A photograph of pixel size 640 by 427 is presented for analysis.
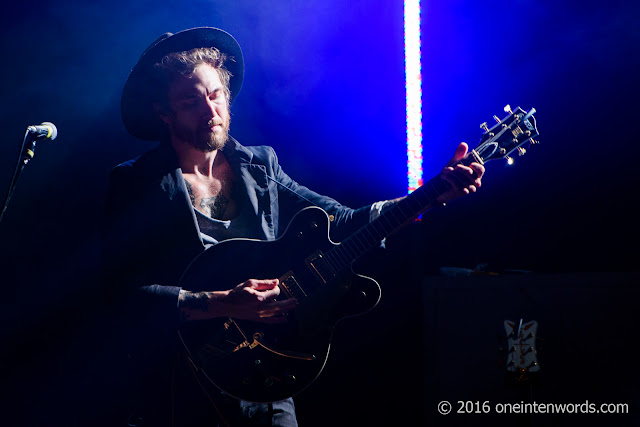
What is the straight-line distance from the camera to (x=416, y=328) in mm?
2516

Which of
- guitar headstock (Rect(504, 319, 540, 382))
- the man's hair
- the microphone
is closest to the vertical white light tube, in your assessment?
guitar headstock (Rect(504, 319, 540, 382))

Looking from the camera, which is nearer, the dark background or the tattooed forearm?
the tattooed forearm

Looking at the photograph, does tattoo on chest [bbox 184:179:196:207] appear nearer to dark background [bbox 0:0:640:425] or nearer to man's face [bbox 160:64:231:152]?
man's face [bbox 160:64:231:152]

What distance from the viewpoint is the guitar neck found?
1.72 metres

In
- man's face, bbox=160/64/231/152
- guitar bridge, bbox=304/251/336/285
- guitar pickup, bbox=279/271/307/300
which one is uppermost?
man's face, bbox=160/64/231/152

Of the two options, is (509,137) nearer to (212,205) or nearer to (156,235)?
(212,205)

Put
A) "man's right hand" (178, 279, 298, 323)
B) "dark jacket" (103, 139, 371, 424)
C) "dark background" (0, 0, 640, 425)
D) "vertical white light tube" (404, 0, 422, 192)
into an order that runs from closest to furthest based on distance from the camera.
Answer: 1. "man's right hand" (178, 279, 298, 323)
2. "dark jacket" (103, 139, 371, 424)
3. "dark background" (0, 0, 640, 425)
4. "vertical white light tube" (404, 0, 422, 192)

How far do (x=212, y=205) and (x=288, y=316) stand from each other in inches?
24.3

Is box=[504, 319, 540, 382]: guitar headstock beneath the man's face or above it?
beneath

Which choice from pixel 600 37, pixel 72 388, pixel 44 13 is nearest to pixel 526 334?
pixel 600 37

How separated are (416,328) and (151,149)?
5.73ft

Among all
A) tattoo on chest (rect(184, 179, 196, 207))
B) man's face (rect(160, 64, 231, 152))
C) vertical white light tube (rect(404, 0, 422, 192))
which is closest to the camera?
tattoo on chest (rect(184, 179, 196, 207))

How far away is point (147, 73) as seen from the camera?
6.71ft

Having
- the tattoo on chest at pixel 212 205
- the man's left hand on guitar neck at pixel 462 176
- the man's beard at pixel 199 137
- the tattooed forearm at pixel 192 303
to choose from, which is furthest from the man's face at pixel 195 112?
the man's left hand on guitar neck at pixel 462 176
